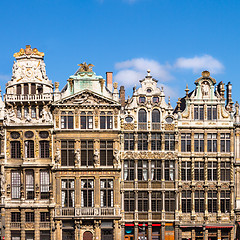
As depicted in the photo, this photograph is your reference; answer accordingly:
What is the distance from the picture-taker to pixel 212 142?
166 ft

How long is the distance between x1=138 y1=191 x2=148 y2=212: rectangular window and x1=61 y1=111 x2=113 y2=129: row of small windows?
7.87 metres

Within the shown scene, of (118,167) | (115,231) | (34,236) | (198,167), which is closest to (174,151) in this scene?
(198,167)

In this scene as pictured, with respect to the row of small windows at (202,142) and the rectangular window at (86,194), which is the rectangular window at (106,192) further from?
the row of small windows at (202,142)

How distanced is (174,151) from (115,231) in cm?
1049

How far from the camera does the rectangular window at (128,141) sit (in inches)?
1971

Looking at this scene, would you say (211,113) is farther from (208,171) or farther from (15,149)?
(15,149)

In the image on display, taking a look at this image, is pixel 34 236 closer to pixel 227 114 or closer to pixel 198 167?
pixel 198 167

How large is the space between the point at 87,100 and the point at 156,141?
8.62 metres

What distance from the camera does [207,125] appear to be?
5041 cm

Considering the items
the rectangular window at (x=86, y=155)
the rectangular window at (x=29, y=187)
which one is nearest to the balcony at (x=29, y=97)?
the rectangular window at (x=86, y=155)

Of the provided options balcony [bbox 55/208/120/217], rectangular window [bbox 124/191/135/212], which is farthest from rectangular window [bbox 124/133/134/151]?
balcony [bbox 55/208/120/217]

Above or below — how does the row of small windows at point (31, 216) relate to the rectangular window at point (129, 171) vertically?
below

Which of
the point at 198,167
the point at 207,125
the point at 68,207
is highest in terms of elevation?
the point at 207,125

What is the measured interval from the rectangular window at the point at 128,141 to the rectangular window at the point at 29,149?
32.7ft
